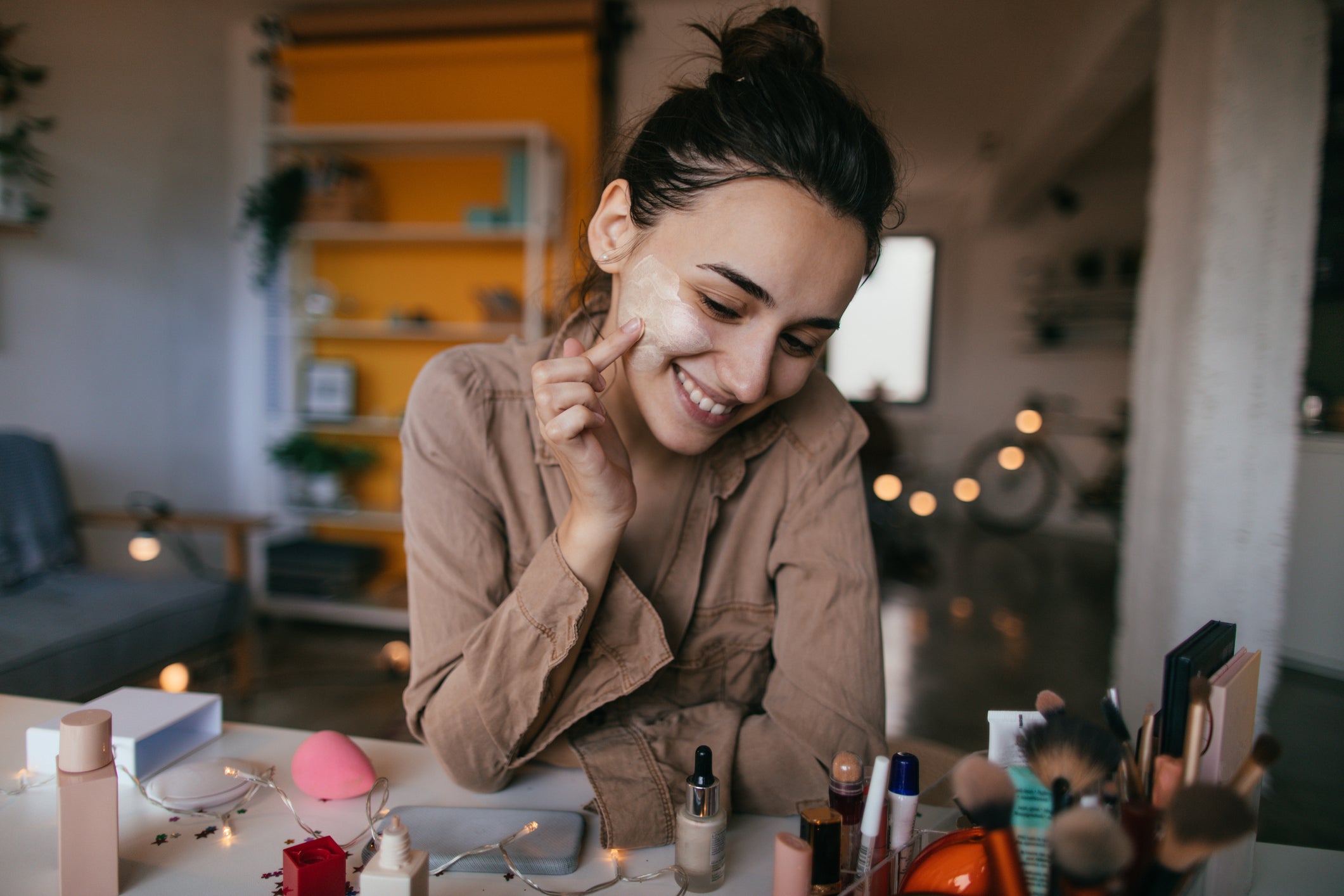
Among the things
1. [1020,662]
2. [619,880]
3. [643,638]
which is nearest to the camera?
[619,880]

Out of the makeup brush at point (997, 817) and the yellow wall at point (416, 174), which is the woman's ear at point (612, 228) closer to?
the makeup brush at point (997, 817)

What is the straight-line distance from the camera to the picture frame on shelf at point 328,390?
11.3ft

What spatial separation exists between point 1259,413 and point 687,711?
6.32 ft

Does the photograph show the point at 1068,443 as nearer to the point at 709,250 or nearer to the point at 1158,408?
the point at 1158,408

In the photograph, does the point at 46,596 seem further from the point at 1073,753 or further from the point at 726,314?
the point at 1073,753

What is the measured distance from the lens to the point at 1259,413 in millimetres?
2006

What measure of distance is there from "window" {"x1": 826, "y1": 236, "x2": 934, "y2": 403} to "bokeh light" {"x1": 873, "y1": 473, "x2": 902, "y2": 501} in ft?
6.77

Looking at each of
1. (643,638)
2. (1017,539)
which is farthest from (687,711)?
(1017,539)

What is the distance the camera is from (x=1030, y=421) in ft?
20.7

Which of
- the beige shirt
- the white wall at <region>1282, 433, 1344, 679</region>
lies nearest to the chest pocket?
the beige shirt

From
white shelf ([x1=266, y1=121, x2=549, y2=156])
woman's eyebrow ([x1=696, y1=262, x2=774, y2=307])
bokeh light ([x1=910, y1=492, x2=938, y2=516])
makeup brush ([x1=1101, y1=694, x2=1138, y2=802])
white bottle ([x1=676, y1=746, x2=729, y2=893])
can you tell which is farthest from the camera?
bokeh light ([x1=910, y1=492, x2=938, y2=516])

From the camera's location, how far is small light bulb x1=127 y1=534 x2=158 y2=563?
1960 millimetres

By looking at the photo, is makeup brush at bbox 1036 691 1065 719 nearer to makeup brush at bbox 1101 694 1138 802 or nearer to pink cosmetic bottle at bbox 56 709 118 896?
makeup brush at bbox 1101 694 1138 802

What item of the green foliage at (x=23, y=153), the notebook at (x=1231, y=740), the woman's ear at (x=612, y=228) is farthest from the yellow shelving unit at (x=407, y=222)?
the notebook at (x=1231, y=740)
